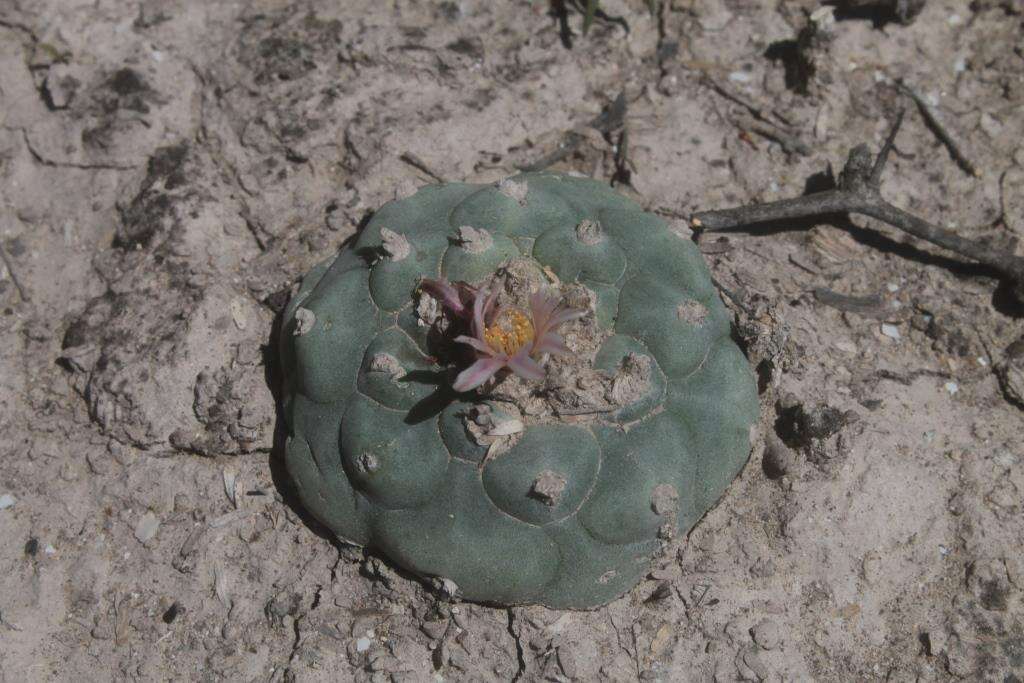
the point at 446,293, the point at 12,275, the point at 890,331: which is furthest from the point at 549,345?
the point at 12,275

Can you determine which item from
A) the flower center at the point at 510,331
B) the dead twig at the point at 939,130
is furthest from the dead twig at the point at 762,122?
the flower center at the point at 510,331

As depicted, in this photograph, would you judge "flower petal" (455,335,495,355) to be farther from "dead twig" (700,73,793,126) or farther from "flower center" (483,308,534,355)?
"dead twig" (700,73,793,126)

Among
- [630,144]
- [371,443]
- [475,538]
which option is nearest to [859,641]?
[475,538]

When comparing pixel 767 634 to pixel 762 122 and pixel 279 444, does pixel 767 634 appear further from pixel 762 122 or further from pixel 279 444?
pixel 762 122

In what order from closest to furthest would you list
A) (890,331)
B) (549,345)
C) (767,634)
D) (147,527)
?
(549,345) → (767,634) → (147,527) → (890,331)

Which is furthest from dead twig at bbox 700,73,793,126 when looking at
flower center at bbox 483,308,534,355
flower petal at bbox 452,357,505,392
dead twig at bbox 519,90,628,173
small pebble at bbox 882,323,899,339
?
flower petal at bbox 452,357,505,392

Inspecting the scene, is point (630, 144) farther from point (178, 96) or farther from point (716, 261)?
point (178, 96)

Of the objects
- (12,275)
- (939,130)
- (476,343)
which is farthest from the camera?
(939,130)
